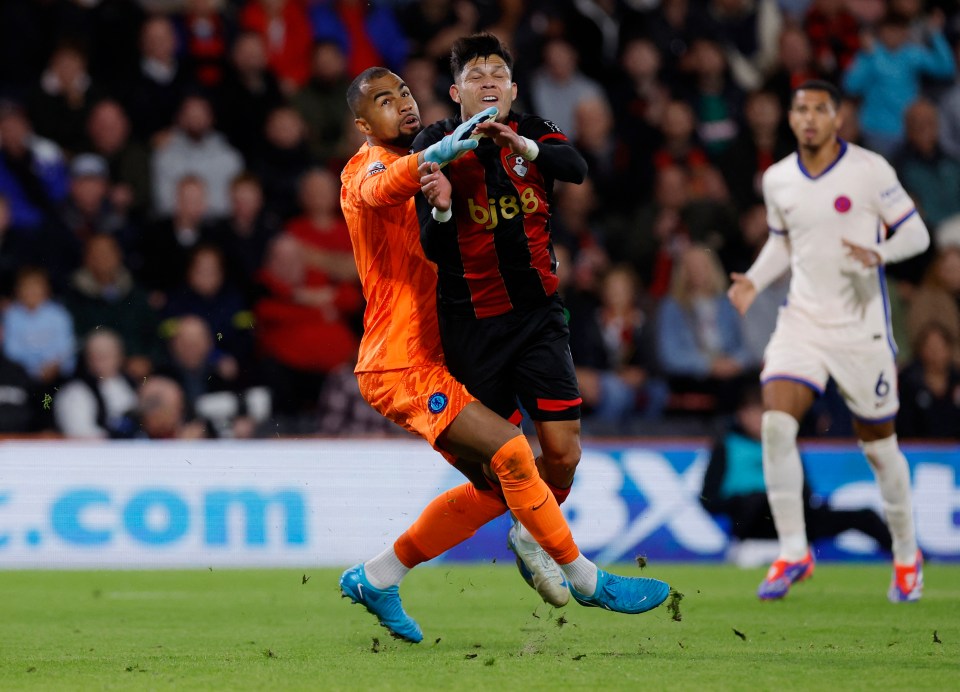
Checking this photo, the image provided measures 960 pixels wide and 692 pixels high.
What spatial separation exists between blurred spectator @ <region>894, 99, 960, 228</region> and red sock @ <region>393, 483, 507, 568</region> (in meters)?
8.73

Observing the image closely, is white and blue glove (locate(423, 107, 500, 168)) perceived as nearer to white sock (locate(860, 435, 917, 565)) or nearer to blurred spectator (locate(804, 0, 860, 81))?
white sock (locate(860, 435, 917, 565))

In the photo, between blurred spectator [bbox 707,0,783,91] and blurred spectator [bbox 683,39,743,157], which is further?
blurred spectator [bbox 707,0,783,91]

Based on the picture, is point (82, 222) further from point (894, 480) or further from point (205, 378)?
point (894, 480)

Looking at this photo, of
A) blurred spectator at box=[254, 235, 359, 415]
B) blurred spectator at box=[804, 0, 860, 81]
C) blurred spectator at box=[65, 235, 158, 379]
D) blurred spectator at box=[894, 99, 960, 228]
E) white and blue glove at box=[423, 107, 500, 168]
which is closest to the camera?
white and blue glove at box=[423, 107, 500, 168]

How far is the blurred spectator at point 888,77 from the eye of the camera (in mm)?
14547

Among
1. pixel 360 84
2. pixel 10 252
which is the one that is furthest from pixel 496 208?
pixel 10 252

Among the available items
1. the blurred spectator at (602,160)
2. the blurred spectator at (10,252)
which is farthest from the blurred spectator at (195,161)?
the blurred spectator at (602,160)

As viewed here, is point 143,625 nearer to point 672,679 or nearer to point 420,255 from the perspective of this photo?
point 420,255

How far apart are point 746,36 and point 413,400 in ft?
32.7

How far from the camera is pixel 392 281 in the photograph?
6188mm

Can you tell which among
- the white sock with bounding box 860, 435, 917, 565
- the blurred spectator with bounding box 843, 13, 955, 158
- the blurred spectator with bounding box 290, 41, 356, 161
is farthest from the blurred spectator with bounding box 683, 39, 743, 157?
the white sock with bounding box 860, 435, 917, 565

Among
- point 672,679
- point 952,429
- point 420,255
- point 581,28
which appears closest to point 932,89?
point 581,28

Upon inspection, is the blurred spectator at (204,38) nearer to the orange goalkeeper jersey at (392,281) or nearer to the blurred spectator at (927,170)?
the blurred spectator at (927,170)

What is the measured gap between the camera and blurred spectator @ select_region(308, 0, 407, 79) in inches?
538
